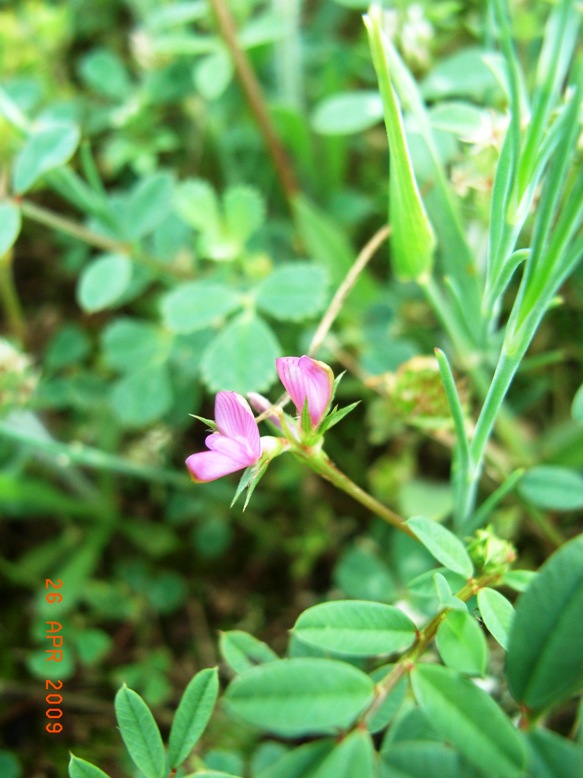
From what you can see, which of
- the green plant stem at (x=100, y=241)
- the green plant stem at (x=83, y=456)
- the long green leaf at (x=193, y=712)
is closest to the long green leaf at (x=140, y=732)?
the long green leaf at (x=193, y=712)

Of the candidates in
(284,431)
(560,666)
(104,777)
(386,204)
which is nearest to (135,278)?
(386,204)

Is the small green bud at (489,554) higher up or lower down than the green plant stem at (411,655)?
lower down

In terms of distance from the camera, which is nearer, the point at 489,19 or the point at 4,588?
the point at 489,19

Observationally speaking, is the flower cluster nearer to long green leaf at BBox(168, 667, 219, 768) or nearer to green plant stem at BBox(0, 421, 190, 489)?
long green leaf at BBox(168, 667, 219, 768)

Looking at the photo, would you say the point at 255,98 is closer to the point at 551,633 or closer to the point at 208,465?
the point at 208,465

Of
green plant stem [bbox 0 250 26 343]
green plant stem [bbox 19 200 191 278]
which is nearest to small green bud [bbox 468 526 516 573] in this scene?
green plant stem [bbox 19 200 191 278]

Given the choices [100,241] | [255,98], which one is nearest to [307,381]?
[100,241]

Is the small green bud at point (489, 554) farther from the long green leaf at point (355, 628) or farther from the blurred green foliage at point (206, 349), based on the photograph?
the blurred green foliage at point (206, 349)

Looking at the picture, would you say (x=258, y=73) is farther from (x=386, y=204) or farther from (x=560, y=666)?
(x=560, y=666)
